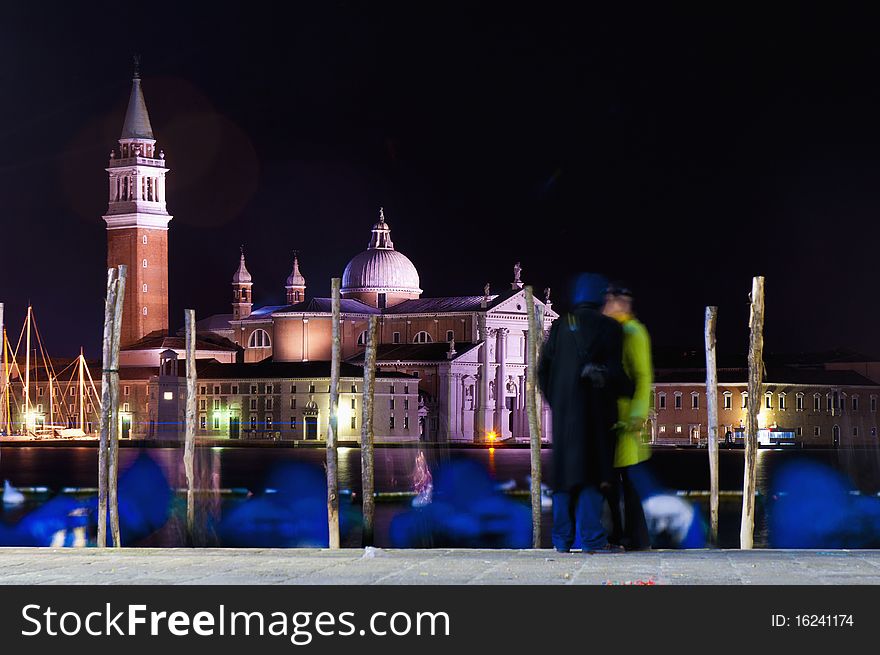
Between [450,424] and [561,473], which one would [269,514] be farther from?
[450,424]

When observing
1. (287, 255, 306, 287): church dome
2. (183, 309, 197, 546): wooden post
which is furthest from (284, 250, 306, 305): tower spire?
(183, 309, 197, 546): wooden post

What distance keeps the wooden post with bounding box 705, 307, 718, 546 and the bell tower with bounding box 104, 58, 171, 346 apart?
82.5m

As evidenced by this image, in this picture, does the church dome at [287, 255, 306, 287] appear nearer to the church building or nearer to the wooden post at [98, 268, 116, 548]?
the church building

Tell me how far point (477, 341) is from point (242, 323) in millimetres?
14429

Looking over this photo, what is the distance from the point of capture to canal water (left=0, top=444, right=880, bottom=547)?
125ft

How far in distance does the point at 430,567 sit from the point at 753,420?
5892 millimetres

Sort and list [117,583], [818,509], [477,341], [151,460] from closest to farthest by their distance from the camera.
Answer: [117,583]
[818,509]
[151,460]
[477,341]

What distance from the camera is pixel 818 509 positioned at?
1689 inches

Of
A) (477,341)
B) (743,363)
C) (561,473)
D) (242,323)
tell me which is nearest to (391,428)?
(477,341)

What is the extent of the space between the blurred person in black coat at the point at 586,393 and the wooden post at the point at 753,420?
4200mm

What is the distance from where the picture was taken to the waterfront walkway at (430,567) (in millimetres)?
8078

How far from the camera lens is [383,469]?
212ft

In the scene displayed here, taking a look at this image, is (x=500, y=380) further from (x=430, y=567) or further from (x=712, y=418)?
(x=430, y=567)

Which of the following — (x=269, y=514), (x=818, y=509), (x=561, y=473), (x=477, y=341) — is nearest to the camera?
(x=561, y=473)
